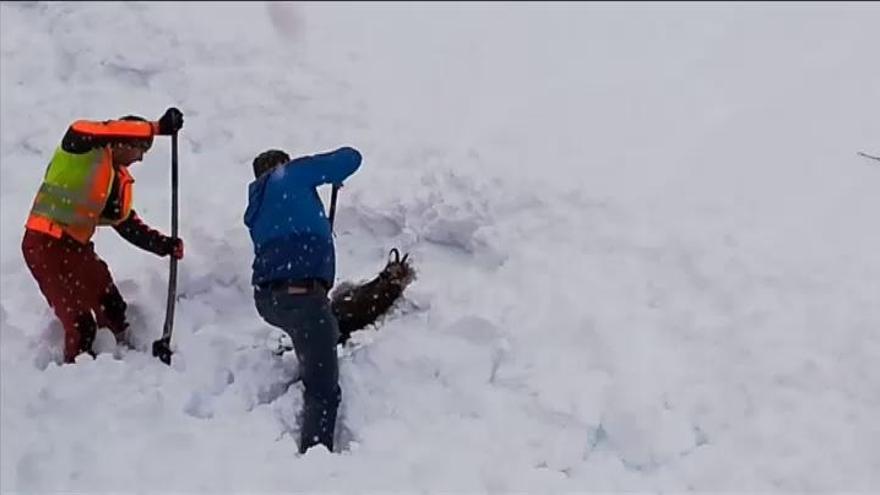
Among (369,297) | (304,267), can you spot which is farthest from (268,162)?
(369,297)

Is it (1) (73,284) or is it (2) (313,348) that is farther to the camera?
(1) (73,284)

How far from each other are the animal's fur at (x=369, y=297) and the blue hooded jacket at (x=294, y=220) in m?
0.67

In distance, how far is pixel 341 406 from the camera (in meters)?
5.40

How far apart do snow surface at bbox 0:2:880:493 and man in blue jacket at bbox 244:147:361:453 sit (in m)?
0.23

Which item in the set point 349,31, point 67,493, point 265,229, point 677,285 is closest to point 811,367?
point 677,285

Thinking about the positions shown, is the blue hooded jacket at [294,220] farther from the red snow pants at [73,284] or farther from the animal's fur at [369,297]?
the red snow pants at [73,284]

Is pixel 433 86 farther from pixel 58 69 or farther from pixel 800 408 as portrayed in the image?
pixel 800 408

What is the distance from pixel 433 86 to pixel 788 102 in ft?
8.06

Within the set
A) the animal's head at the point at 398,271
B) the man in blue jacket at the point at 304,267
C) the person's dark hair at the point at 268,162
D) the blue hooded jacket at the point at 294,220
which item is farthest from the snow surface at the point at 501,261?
the person's dark hair at the point at 268,162

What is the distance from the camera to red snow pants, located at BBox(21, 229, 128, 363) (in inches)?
214

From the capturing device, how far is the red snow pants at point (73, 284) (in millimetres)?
5430

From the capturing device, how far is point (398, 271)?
5992 millimetres

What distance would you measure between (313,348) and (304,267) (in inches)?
15.0

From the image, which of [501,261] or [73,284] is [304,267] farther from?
[501,261]
